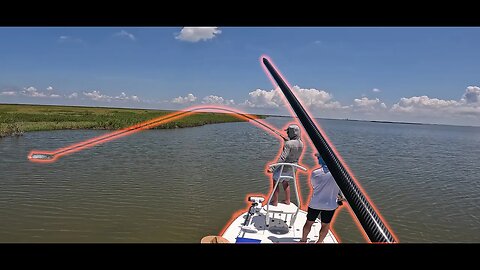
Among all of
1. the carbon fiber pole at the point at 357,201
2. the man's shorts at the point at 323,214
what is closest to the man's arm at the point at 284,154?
the man's shorts at the point at 323,214

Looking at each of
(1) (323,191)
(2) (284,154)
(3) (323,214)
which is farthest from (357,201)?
(2) (284,154)

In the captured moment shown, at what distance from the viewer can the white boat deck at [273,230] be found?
530cm

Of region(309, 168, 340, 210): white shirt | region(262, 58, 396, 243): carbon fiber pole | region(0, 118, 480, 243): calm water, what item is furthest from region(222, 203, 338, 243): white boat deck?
region(262, 58, 396, 243): carbon fiber pole

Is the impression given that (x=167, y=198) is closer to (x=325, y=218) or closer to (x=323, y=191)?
(x=325, y=218)

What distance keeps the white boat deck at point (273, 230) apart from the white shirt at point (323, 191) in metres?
1.08

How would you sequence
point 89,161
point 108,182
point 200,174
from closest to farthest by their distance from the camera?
point 108,182
point 200,174
point 89,161

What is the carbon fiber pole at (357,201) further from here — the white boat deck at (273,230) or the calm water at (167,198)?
the calm water at (167,198)

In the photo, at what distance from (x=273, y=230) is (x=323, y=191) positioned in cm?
166

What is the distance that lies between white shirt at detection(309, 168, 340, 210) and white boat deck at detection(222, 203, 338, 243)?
1.08m

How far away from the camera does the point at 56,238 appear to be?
835 cm

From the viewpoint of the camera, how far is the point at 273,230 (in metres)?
5.59
